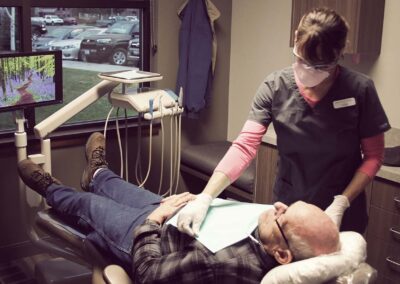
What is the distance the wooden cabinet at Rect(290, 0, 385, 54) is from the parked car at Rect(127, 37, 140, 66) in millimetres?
1096

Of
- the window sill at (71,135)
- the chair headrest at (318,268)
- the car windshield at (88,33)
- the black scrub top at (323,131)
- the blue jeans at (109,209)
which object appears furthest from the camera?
the car windshield at (88,33)

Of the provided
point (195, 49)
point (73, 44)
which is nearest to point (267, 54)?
point (195, 49)

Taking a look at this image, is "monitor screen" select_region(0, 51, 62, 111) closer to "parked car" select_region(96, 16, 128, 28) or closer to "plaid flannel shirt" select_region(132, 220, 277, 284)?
"parked car" select_region(96, 16, 128, 28)

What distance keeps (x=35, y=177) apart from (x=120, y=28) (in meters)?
1.36

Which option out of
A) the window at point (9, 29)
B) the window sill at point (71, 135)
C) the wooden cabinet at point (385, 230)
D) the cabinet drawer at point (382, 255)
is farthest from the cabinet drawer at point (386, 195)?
the window at point (9, 29)

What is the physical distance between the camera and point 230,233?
164cm

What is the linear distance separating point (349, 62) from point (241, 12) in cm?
96

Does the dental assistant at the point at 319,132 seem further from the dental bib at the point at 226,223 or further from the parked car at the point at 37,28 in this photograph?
the parked car at the point at 37,28

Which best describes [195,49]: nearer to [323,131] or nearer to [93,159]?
[93,159]

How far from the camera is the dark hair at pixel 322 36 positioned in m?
1.60

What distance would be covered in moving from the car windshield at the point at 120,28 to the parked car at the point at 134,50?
72 mm

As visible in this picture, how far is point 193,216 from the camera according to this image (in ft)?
5.37

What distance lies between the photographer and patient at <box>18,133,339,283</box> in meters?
1.46

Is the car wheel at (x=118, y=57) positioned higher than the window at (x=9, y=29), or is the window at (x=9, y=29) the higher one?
the window at (x=9, y=29)
